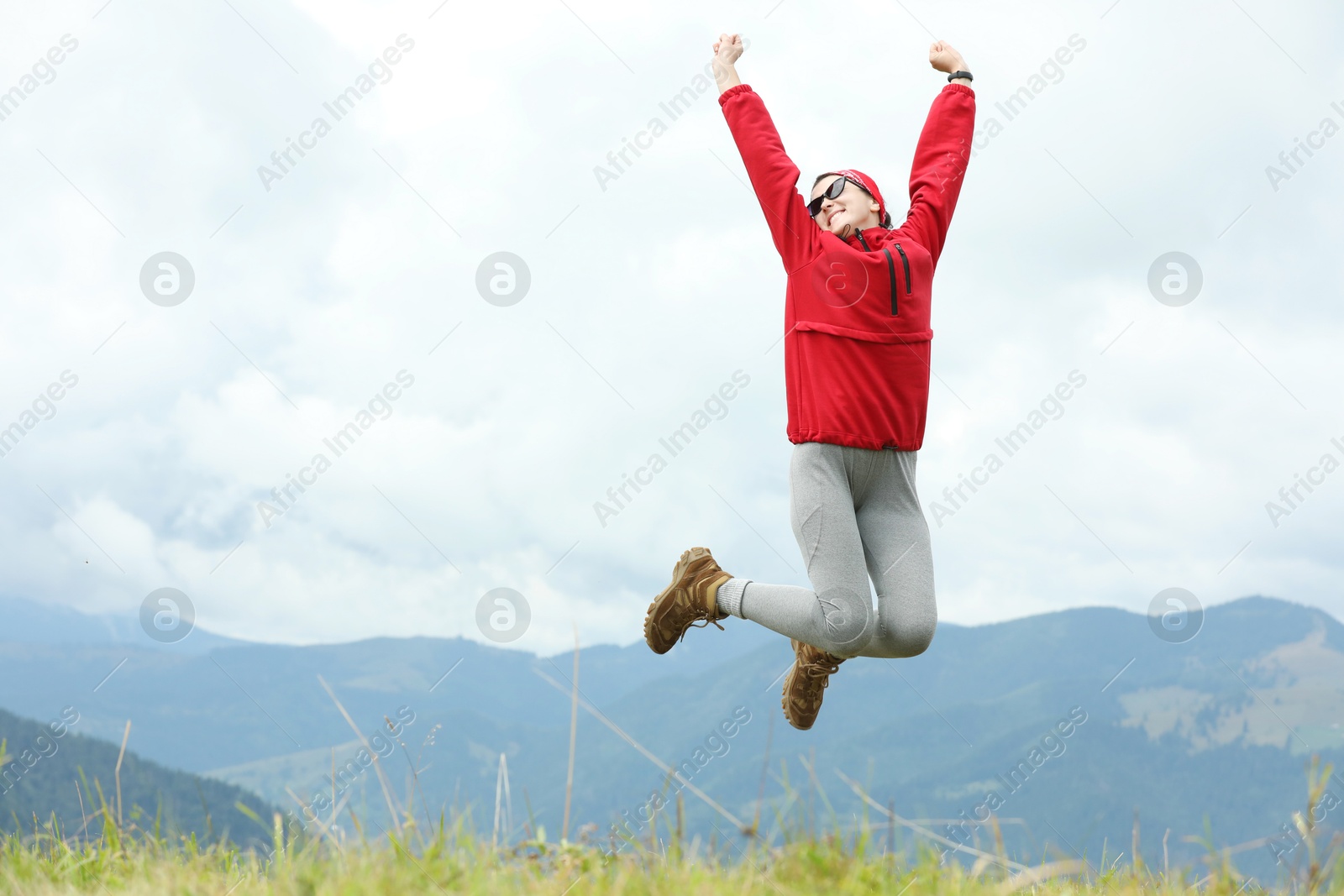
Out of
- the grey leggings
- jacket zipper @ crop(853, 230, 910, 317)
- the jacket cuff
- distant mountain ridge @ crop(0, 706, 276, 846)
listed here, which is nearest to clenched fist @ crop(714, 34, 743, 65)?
the jacket cuff

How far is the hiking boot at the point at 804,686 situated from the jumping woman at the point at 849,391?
0.13 m

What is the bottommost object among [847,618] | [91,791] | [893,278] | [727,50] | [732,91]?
[91,791]

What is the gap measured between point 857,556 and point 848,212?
1734 mm

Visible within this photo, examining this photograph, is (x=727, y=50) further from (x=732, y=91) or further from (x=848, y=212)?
(x=848, y=212)

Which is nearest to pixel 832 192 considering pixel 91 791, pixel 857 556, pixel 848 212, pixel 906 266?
pixel 848 212

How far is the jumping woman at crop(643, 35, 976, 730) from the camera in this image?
177 inches

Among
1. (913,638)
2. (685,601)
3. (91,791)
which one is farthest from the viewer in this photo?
(685,601)

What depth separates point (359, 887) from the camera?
2189 millimetres

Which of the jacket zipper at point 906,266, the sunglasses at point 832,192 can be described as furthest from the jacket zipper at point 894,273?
the sunglasses at point 832,192

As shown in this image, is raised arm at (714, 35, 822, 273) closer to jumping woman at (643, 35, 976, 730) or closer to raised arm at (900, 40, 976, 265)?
jumping woman at (643, 35, 976, 730)

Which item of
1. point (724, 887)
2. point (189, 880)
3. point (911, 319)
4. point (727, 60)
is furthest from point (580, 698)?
point (727, 60)

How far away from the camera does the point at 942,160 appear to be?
512cm

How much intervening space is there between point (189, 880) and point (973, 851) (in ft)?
6.83

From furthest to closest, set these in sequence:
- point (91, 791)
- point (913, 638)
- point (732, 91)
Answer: point (732, 91), point (913, 638), point (91, 791)
